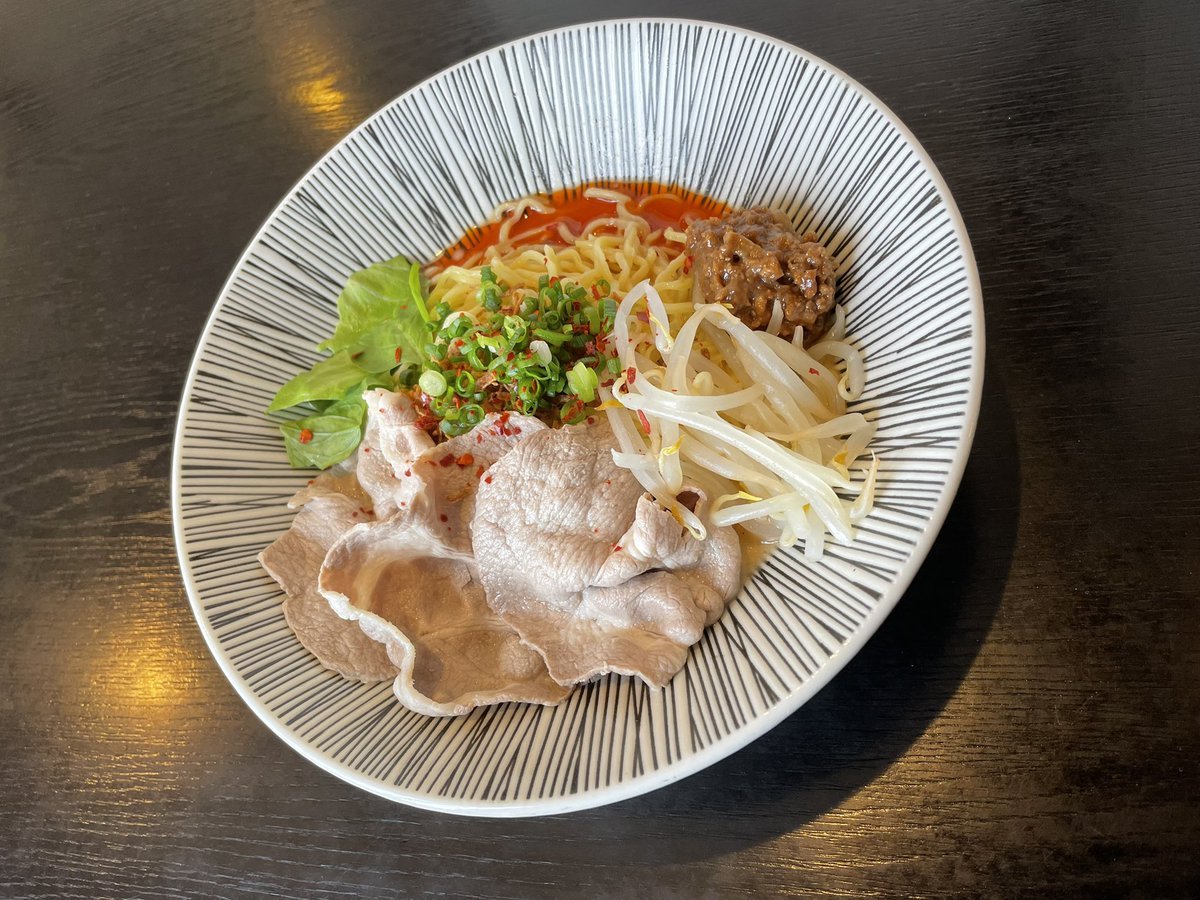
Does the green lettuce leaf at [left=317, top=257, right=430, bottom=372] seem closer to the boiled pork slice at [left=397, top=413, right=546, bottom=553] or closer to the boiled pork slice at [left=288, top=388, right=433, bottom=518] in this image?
the boiled pork slice at [left=288, top=388, right=433, bottom=518]

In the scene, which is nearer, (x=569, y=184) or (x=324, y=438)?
(x=324, y=438)

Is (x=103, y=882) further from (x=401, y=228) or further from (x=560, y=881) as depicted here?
(x=401, y=228)

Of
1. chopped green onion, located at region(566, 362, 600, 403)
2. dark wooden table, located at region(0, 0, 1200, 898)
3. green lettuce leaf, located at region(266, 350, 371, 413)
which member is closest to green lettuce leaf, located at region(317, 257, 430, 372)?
green lettuce leaf, located at region(266, 350, 371, 413)

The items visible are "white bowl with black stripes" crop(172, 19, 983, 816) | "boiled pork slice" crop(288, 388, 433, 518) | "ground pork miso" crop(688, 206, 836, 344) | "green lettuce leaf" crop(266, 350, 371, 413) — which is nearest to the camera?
"white bowl with black stripes" crop(172, 19, 983, 816)

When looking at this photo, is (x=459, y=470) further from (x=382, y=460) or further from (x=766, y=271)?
(x=766, y=271)

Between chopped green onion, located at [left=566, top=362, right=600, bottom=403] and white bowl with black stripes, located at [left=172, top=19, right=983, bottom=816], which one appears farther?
chopped green onion, located at [left=566, top=362, right=600, bottom=403]

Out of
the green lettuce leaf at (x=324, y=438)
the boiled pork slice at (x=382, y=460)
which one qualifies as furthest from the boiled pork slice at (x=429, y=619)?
the green lettuce leaf at (x=324, y=438)

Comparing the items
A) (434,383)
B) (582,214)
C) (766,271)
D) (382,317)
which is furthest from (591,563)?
(582,214)
